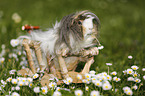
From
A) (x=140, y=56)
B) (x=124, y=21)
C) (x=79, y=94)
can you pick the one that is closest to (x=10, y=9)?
(x=124, y=21)

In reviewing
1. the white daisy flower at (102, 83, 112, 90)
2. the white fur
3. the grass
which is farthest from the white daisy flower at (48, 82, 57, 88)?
the white daisy flower at (102, 83, 112, 90)

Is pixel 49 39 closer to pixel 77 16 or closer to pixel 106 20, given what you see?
pixel 77 16

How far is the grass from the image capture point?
2246 millimetres

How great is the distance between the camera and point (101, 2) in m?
5.31

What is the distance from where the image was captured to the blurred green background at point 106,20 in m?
2.67

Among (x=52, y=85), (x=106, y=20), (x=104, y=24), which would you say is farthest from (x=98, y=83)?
(x=106, y=20)

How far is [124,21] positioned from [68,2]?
1.75 m

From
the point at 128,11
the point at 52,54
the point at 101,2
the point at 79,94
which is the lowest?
the point at 79,94

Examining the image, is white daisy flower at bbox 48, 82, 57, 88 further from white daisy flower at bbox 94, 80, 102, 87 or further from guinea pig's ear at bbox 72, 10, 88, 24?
guinea pig's ear at bbox 72, 10, 88, 24

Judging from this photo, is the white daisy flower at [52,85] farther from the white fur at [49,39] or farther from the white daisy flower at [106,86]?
the white daisy flower at [106,86]

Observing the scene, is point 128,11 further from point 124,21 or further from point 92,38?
point 92,38

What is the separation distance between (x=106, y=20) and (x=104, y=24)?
223 millimetres

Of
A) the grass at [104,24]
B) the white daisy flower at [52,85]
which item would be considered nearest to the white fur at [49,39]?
the grass at [104,24]

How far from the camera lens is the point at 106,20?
437 centimetres
